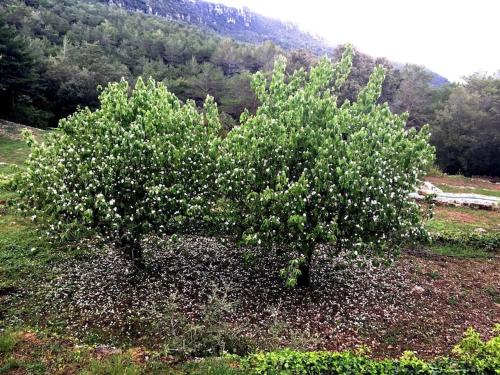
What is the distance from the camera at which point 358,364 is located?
1196 centimetres

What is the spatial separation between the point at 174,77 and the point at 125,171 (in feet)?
271

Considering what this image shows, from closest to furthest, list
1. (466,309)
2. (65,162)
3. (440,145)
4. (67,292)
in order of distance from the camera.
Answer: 1. (65,162)
2. (67,292)
3. (466,309)
4. (440,145)

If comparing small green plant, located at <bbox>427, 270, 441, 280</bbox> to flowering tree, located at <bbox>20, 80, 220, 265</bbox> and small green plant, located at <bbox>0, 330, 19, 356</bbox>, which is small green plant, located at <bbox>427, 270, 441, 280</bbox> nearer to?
flowering tree, located at <bbox>20, 80, 220, 265</bbox>

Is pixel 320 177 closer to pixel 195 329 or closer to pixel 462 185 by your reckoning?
pixel 195 329

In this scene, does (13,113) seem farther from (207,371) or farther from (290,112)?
(207,371)

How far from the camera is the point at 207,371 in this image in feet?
37.9

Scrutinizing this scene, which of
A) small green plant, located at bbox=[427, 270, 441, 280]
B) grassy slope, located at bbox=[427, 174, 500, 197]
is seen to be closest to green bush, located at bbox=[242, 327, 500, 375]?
small green plant, located at bbox=[427, 270, 441, 280]

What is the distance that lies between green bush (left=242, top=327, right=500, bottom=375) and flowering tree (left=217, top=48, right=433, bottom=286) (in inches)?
128

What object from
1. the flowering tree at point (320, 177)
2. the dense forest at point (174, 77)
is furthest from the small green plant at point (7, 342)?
the dense forest at point (174, 77)

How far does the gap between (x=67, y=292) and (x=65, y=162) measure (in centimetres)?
561

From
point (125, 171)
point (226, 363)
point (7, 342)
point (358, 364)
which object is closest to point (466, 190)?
point (358, 364)

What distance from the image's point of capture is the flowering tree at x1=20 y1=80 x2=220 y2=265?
51.3 feet

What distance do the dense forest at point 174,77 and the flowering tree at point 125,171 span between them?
33.8m

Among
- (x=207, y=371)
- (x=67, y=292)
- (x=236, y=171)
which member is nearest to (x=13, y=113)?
(x=67, y=292)
